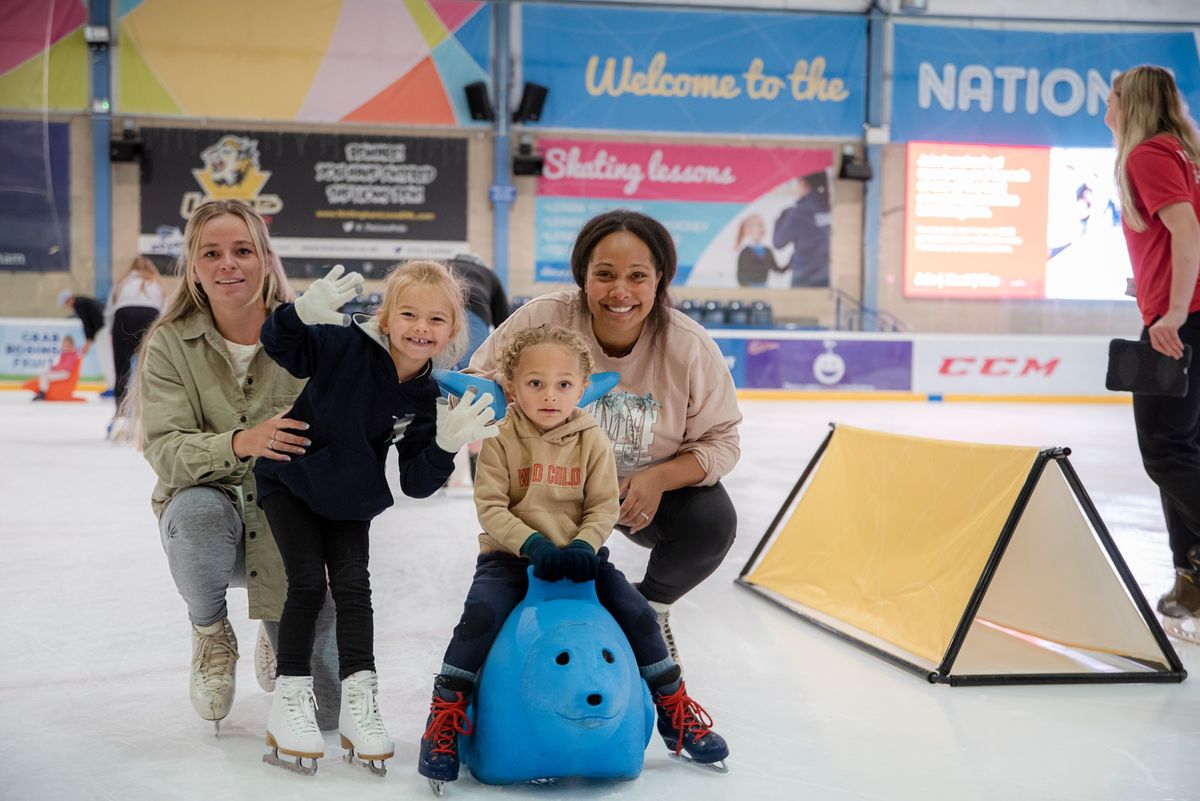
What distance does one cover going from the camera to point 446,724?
5.21 feet

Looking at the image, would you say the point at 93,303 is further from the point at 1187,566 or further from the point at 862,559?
the point at 1187,566

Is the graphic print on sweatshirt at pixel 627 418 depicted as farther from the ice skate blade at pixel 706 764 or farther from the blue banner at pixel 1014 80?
the blue banner at pixel 1014 80

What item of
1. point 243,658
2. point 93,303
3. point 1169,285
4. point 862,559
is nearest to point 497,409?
point 243,658

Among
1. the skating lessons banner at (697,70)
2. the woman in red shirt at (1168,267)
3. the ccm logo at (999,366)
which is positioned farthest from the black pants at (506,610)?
the skating lessons banner at (697,70)

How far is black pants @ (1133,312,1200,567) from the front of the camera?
2.49 metres

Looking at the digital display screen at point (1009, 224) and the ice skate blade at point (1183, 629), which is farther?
the digital display screen at point (1009, 224)

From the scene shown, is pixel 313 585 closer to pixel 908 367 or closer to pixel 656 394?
pixel 656 394

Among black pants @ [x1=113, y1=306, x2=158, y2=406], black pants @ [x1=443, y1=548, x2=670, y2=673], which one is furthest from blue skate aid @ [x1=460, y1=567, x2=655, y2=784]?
black pants @ [x1=113, y1=306, x2=158, y2=406]

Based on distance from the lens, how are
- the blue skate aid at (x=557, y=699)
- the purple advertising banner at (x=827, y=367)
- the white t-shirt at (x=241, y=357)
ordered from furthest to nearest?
the purple advertising banner at (x=827, y=367)
the white t-shirt at (x=241, y=357)
the blue skate aid at (x=557, y=699)

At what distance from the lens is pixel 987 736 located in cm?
188

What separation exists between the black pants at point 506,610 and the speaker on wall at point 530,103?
1140cm

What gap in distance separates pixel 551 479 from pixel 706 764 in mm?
533

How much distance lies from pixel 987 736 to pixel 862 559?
0.82m

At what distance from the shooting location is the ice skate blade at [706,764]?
1.69 m
